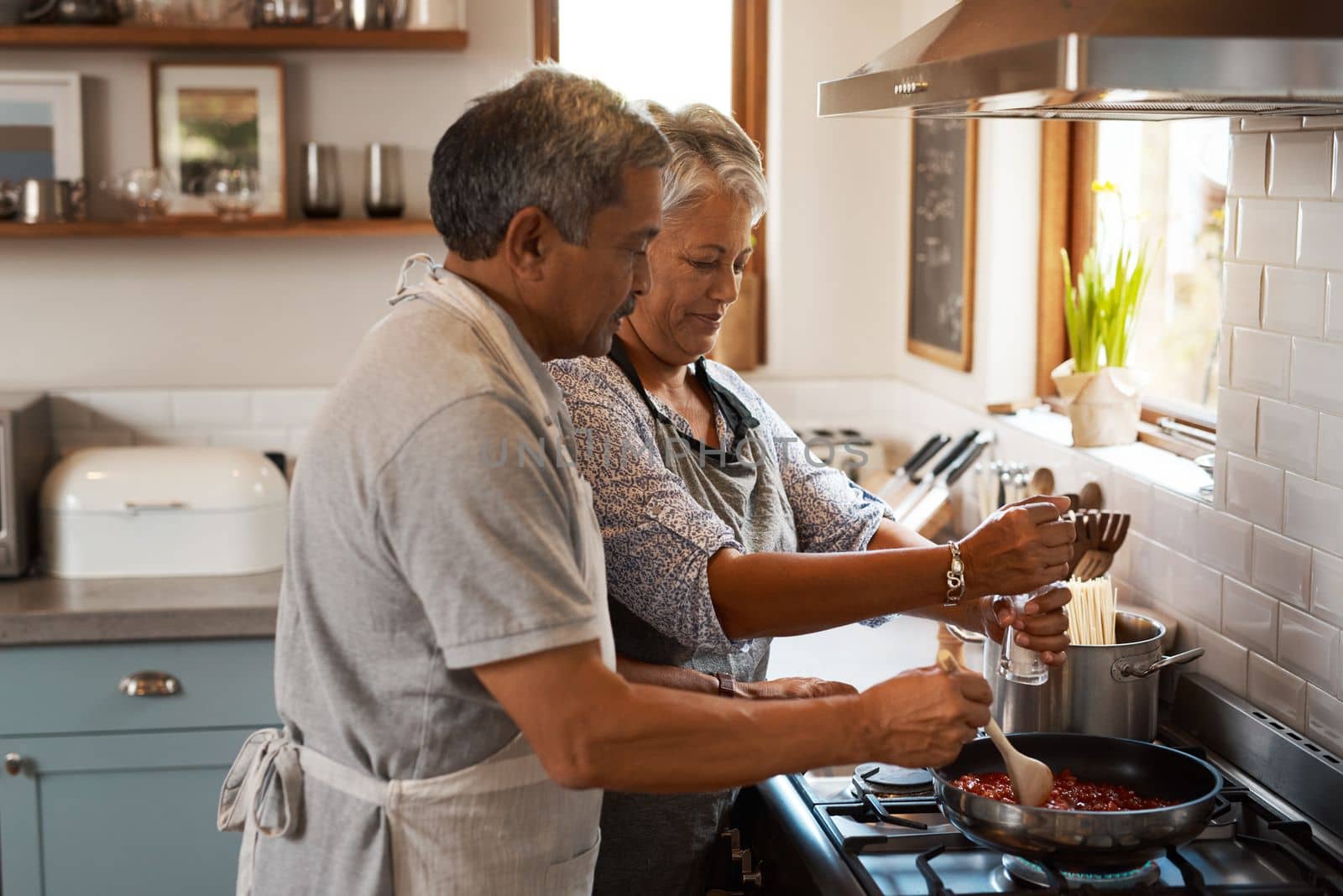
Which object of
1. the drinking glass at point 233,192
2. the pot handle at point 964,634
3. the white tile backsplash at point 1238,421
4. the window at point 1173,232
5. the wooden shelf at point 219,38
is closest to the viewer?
the white tile backsplash at point 1238,421

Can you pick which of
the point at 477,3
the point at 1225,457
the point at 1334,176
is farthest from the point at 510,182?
the point at 477,3

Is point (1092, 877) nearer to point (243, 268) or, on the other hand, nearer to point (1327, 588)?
point (1327, 588)

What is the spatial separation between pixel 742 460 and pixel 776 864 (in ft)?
1.75

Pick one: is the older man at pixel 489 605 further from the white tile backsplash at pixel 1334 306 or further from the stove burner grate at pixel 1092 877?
the white tile backsplash at pixel 1334 306

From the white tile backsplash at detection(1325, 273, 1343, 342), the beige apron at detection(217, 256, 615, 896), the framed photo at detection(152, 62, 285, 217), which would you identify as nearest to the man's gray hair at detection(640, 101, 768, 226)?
the beige apron at detection(217, 256, 615, 896)

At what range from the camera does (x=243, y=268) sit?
3.49 meters

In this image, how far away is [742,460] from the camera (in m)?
1.91

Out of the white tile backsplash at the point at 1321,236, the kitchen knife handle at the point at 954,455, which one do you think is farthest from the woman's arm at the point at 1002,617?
the kitchen knife handle at the point at 954,455

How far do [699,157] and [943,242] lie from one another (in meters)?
1.69

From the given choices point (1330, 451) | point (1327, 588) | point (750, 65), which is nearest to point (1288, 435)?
point (1330, 451)

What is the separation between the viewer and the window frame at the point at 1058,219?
286 centimetres

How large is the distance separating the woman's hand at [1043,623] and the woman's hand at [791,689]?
0.23 m

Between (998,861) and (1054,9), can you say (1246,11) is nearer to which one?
(1054,9)

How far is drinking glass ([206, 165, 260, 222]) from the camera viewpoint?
3.28 m
